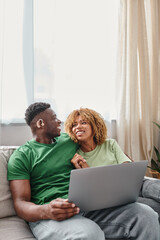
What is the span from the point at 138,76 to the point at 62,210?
1.79 m

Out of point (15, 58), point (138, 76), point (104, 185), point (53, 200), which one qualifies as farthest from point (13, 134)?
point (138, 76)

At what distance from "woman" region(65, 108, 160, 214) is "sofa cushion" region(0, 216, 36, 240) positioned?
44cm

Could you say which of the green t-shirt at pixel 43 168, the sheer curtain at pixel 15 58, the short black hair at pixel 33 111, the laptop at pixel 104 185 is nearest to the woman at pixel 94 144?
the green t-shirt at pixel 43 168

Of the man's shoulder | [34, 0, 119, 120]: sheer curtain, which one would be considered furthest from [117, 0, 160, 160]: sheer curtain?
the man's shoulder

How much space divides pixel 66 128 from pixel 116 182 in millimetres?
634

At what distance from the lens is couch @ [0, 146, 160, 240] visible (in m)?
1.20

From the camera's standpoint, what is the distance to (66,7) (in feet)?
7.02

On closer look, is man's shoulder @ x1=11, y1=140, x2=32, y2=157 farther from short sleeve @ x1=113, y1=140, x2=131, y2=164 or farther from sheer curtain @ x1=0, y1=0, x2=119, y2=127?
short sleeve @ x1=113, y1=140, x2=131, y2=164

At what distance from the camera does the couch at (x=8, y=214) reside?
120cm

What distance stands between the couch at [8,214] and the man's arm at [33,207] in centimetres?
6

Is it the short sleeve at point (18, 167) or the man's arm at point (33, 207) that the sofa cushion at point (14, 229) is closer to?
the man's arm at point (33, 207)

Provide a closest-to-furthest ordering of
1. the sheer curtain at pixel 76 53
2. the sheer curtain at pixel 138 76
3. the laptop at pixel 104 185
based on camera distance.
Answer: the laptop at pixel 104 185 < the sheer curtain at pixel 76 53 < the sheer curtain at pixel 138 76

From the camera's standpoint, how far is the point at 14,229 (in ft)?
4.10

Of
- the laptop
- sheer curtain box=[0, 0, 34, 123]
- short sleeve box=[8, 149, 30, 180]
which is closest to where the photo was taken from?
the laptop
